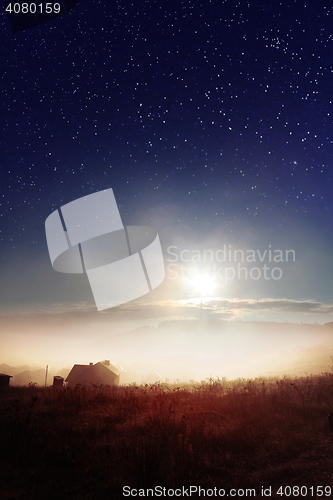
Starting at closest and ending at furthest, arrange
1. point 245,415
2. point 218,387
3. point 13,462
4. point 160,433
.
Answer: point 13,462
point 160,433
point 245,415
point 218,387

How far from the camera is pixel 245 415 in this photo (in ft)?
25.3

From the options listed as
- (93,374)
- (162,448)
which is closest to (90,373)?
(93,374)

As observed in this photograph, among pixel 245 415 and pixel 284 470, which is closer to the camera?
pixel 284 470

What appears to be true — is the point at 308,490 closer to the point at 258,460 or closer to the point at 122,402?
the point at 258,460

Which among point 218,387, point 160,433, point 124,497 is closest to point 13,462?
point 124,497

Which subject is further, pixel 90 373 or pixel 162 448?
pixel 90 373

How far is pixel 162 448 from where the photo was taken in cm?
534

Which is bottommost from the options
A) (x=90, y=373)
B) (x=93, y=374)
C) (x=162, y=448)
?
(x=93, y=374)

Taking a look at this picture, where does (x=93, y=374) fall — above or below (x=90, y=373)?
below

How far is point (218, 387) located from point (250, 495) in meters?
8.50

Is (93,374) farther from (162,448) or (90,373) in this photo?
(162,448)

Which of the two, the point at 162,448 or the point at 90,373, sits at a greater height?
the point at 162,448

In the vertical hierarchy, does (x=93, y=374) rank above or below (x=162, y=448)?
below

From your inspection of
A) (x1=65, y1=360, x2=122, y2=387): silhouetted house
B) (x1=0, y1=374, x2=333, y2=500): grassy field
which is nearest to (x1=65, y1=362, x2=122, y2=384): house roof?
(x1=65, y1=360, x2=122, y2=387): silhouetted house
